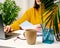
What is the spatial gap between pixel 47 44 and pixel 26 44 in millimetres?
171

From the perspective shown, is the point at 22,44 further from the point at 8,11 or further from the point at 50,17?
the point at 8,11

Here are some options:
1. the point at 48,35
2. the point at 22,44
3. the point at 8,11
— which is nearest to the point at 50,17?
the point at 48,35

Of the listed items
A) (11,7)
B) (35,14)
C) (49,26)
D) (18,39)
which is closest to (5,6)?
(11,7)

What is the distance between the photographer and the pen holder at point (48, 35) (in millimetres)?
1366

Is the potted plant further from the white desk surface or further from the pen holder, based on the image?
the white desk surface

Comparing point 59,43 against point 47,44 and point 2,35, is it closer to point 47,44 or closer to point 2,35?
point 47,44

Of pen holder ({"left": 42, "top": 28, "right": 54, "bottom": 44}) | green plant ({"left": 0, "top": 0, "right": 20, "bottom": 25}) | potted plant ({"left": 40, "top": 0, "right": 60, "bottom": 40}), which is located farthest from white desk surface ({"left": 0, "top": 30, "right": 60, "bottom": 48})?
green plant ({"left": 0, "top": 0, "right": 20, "bottom": 25})

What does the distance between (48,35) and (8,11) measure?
1503mm

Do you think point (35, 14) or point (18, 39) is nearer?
point (18, 39)

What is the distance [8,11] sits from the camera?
2760mm

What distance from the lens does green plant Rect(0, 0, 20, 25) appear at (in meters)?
2.75

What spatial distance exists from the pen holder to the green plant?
1.43 metres

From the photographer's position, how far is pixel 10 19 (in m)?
2.76

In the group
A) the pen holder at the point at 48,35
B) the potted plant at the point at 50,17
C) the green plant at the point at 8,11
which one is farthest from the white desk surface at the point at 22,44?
the green plant at the point at 8,11
